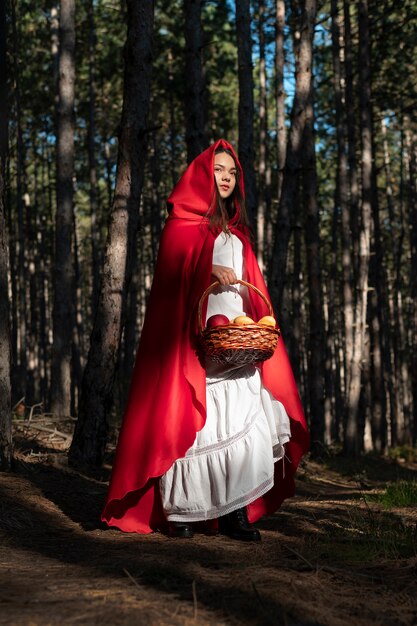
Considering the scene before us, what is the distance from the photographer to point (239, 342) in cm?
443

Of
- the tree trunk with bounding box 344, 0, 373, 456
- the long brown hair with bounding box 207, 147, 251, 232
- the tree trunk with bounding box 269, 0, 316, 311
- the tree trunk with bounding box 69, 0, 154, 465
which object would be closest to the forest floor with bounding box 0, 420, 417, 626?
the tree trunk with bounding box 69, 0, 154, 465

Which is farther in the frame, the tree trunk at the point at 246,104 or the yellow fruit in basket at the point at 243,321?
the tree trunk at the point at 246,104

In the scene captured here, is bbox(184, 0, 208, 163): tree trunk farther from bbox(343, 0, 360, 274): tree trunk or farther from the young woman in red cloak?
bbox(343, 0, 360, 274): tree trunk

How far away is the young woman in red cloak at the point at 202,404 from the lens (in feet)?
15.8

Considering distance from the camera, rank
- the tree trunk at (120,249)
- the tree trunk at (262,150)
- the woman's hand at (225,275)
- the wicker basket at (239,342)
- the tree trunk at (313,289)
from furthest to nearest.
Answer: the tree trunk at (262,150) → the tree trunk at (313,289) → the tree trunk at (120,249) → the woman's hand at (225,275) → the wicker basket at (239,342)

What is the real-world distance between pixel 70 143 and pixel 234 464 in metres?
7.68

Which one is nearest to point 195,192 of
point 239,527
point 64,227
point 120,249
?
point 239,527

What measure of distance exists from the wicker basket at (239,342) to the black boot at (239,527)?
910 mm

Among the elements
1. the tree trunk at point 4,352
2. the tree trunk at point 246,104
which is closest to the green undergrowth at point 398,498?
the tree trunk at point 4,352

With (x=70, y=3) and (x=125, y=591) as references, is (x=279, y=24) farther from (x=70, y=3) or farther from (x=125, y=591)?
(x=125, y=591)

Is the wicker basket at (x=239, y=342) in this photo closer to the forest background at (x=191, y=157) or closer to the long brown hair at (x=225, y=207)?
the long brown hair at (x=225, y=207)

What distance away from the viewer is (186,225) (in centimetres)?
520

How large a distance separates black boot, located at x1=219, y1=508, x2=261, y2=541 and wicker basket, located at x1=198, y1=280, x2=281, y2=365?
0.91 metres

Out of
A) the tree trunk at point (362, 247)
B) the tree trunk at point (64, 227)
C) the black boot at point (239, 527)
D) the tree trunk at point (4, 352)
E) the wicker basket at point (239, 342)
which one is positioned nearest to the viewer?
the wicker basket at point (239, 342)
